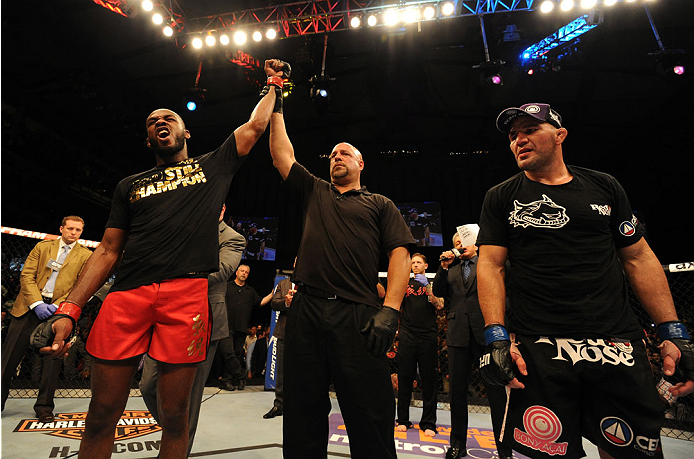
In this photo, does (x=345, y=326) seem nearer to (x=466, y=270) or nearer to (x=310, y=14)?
(x=466, y=270)

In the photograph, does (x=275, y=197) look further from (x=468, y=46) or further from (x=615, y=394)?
(x=615, y=394)

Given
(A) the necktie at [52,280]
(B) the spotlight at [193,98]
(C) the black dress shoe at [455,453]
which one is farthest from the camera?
(B) the spotlight at [193,98]

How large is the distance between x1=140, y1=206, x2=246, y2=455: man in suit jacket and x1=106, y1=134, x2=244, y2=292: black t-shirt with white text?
0.33m

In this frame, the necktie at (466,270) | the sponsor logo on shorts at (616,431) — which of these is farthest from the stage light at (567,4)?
the sponsor logo on shorts at (616,431)

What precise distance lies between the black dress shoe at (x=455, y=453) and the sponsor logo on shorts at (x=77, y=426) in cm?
242

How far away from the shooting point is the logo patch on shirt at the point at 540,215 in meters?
1.62

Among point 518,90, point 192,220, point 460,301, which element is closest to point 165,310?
point 192,220

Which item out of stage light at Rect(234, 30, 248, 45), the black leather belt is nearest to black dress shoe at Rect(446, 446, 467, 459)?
the black leather belt

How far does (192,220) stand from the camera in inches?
76.0

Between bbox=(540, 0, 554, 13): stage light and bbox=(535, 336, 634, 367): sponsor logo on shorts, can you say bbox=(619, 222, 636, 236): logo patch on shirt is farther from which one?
bbox=(540, 0, 554, 13): stage light

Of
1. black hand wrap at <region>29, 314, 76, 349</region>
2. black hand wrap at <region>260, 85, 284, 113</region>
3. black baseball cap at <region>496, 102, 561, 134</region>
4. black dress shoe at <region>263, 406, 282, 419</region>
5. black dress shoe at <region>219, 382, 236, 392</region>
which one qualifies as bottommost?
black dress shoe at <region>219, 382, 236, 392</region>

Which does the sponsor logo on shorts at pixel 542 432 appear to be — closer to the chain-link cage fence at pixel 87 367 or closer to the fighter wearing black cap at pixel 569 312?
the fighter wearing black cap at pixel 569 312

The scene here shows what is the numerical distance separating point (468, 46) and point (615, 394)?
7.98 m

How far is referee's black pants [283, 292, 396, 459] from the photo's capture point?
1.65m
